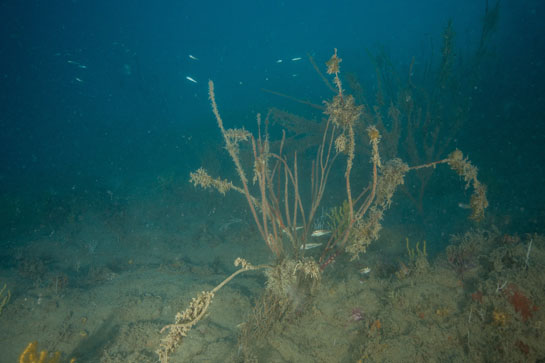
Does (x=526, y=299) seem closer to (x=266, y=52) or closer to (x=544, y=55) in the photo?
(x=544, y=55)

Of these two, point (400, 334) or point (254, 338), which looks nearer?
point (400, 334)

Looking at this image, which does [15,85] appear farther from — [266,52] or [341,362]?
[341,362]

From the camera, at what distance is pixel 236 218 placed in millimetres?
9164

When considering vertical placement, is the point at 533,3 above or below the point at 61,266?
above

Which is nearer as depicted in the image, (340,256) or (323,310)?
(323,310)

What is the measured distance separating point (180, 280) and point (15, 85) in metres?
108

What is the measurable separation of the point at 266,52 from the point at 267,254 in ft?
396

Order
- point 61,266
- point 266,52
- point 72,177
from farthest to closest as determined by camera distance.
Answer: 1. point 266,52
2. point 72,177
3. point 61,266

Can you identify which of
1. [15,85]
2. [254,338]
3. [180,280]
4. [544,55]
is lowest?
[15,85]

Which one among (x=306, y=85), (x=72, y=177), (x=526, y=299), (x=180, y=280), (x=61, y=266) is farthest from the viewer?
(x=306, y=85)

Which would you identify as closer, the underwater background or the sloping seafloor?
the sloping seafloor

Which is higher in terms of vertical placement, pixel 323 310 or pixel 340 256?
pixel 323 310

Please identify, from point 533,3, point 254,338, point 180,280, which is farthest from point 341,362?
point 533,3

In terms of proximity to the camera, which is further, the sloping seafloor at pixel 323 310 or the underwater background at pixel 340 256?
the underwater background at pixel 340 256
